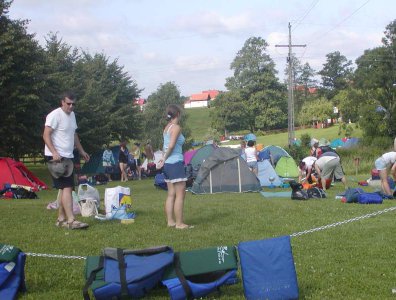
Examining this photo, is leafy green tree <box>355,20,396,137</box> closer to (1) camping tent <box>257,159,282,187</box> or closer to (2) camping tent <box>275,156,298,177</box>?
(2) camping tent <box>275,156,298,177</box>

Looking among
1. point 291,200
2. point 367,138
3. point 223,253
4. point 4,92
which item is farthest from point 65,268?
point 367,138

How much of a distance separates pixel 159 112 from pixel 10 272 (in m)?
50.4

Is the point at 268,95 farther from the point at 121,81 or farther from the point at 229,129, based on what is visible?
the point at 121,81

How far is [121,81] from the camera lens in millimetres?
38875

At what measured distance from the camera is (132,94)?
127 feet

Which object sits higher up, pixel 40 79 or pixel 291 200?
pixel 40 79

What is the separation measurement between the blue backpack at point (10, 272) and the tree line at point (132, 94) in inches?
610

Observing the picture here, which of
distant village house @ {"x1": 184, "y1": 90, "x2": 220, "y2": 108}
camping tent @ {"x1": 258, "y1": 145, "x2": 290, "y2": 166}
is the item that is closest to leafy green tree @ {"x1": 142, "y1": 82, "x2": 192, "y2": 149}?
camping tent @ {"x1": 258, "y1": 145, "x2": 290, "y2": 166}

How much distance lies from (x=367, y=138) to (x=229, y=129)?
32.8m

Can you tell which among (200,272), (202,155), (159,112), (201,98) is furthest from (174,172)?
(201,98)

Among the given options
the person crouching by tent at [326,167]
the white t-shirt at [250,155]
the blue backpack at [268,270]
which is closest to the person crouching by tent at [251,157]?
the white t-shirt at [250,155]

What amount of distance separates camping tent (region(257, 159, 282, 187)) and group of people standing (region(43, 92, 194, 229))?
9160 millimetres

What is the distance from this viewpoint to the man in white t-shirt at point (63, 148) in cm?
688

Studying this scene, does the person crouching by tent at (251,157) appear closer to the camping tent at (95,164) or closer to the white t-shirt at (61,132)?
the white t-shirt at (61,132)
